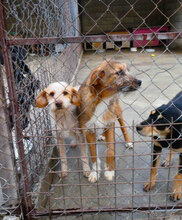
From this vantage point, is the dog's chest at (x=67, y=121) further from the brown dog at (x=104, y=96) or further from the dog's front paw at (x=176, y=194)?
the dog's front paw at (x=176, y=194)

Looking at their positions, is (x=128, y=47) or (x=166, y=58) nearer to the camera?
(x=166, y=58)

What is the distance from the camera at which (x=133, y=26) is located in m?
13.2

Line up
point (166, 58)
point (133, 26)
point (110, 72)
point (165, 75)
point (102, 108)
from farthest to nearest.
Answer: point (133, 26) → point (166, 58) → point (165, 75) → point (102, 108) → point (110, 72)

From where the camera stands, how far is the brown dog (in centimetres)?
234

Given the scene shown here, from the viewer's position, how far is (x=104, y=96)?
8.32 feet

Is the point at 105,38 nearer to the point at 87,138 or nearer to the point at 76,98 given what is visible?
the point at 76,98

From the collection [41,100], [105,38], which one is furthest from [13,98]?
[105,38]

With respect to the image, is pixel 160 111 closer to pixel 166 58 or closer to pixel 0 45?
pixel 0 45

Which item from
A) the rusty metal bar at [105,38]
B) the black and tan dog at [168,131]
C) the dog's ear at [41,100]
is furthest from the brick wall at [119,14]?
the rusty metal bar at [105,38]

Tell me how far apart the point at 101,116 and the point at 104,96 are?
0.95 ft

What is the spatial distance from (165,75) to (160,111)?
16.9 feet

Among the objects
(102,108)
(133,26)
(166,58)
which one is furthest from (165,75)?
(133,26)

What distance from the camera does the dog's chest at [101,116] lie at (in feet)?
8.54

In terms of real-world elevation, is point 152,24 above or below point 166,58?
above
